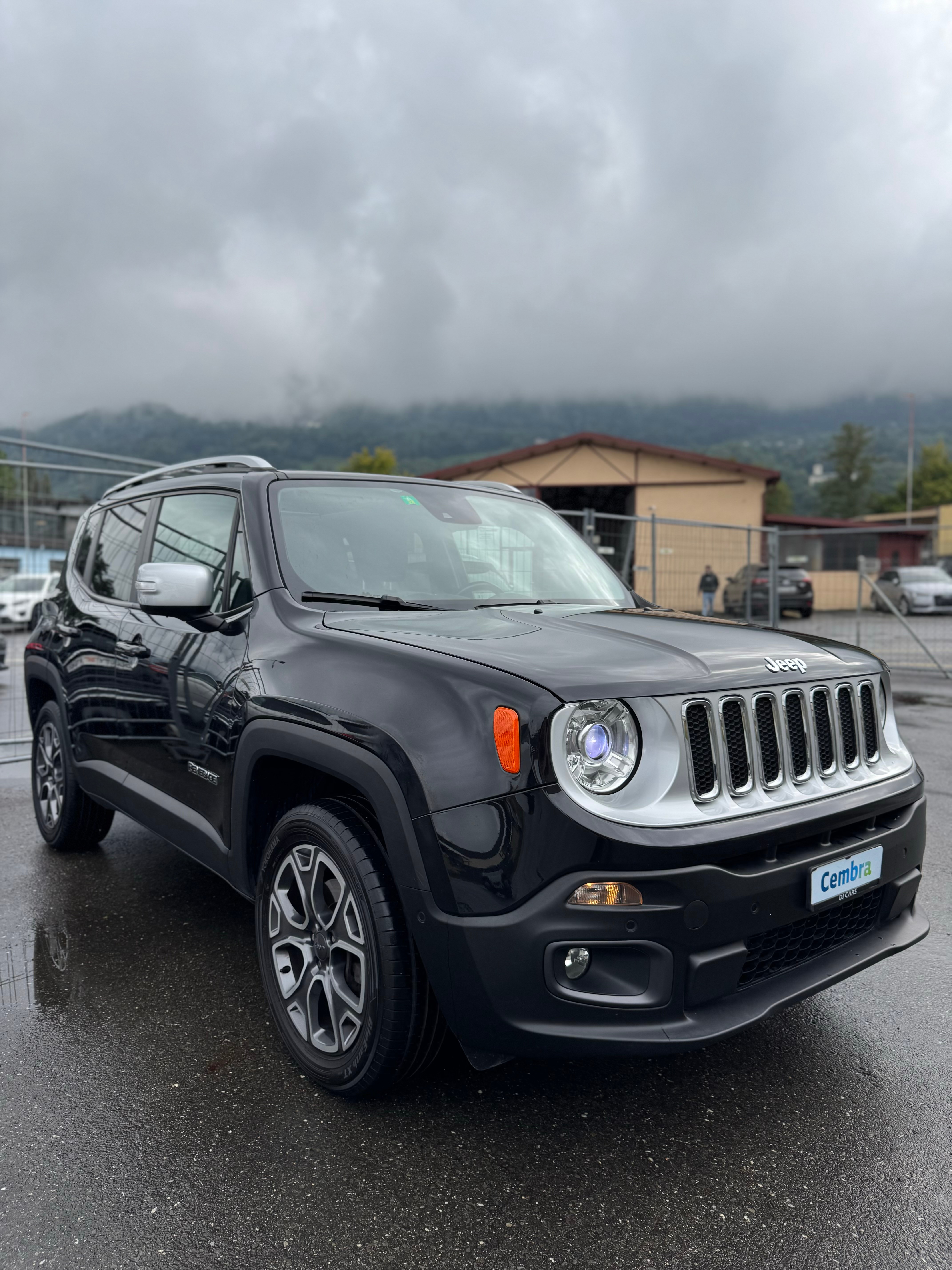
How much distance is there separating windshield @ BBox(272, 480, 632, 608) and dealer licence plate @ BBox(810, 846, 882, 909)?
57.7 inches

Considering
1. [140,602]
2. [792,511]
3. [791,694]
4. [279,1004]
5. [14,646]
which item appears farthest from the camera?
[792,511]

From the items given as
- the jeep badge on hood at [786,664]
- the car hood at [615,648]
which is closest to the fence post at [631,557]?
the car hood at [615,648]

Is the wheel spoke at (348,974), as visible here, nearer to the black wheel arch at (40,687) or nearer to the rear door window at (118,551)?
the rear door window at (118,551)

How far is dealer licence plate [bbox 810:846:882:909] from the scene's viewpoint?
2467 mm

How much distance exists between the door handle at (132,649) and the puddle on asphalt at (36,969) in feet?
3.93

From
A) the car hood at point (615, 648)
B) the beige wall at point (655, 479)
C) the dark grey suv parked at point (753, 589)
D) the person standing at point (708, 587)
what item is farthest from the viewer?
the beige wall at point (655, 479)

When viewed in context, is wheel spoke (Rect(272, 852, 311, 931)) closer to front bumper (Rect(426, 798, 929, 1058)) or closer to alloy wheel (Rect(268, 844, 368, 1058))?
alloy wheel (Rect(268, 844, 368, 1058))

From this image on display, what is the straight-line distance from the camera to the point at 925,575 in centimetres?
1650

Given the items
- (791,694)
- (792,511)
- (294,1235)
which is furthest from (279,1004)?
(792,511)

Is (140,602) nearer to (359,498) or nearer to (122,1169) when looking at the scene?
(359,498)

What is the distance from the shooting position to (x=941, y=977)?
354 centimetres

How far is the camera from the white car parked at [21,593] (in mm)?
7926

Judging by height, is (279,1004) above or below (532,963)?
below

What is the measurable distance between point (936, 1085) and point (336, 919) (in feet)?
5.99
